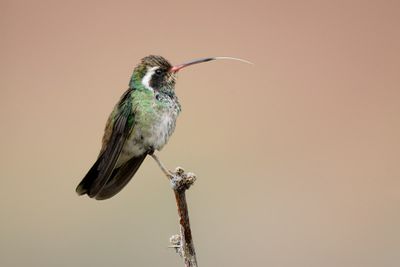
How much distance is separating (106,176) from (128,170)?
21 cm

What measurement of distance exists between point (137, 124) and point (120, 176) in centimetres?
21

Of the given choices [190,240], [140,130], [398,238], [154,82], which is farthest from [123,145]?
[398,238]

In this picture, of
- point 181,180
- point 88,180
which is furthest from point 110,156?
point 181,180

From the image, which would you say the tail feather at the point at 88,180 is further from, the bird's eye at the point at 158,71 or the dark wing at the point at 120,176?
the bird's eye at the point at 158,71

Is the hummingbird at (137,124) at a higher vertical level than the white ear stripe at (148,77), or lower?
lower

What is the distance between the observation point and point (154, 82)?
77.7 inches

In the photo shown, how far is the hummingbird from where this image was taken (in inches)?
73.6

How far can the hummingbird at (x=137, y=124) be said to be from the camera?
1.87 meters

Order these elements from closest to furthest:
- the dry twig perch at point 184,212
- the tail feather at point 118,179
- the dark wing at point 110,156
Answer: the dry twig perch at point 184,212 → the dark wing at point 110,156 → the tail feather at point 118,179

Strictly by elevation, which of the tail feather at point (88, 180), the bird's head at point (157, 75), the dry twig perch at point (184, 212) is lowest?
the dry twig perch at point (184, 212)

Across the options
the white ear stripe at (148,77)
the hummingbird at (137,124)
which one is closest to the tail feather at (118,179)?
the hummingbird at (137,124)

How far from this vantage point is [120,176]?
79.7 inches

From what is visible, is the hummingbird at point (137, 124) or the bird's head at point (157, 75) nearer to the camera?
the hummingbird at point (137, 124)

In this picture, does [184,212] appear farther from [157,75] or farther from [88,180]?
[157,75]
